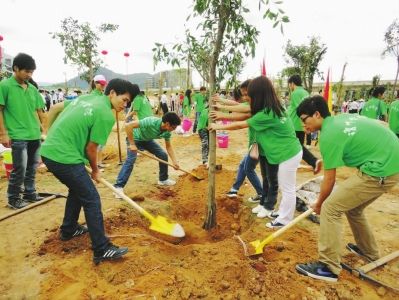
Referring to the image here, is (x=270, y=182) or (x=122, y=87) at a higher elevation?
(x=122, y=87)

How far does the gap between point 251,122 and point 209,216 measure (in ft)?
4.48

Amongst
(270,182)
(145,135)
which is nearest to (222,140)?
(145,135)

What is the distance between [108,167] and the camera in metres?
6.97

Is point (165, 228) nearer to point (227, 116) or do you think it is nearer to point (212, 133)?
point (212, 133)

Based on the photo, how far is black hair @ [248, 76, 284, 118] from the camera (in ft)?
11.1

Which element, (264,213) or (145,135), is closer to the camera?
(264,213)

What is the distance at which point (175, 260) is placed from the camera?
123 inches

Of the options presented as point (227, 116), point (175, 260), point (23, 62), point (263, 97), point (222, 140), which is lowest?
point (175, 260)

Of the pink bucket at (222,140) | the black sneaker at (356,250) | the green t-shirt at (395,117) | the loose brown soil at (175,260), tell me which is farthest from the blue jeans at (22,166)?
the green t-shirt at (395,117)

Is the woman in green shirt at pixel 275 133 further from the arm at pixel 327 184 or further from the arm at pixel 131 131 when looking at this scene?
the arm at pixel 131 131

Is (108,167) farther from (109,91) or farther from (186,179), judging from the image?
(109,91)

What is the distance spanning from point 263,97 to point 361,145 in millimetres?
1227

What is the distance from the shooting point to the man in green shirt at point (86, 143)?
8.97 feet

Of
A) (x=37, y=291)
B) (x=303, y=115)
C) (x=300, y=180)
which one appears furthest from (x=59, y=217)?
(x=300, y=180)
